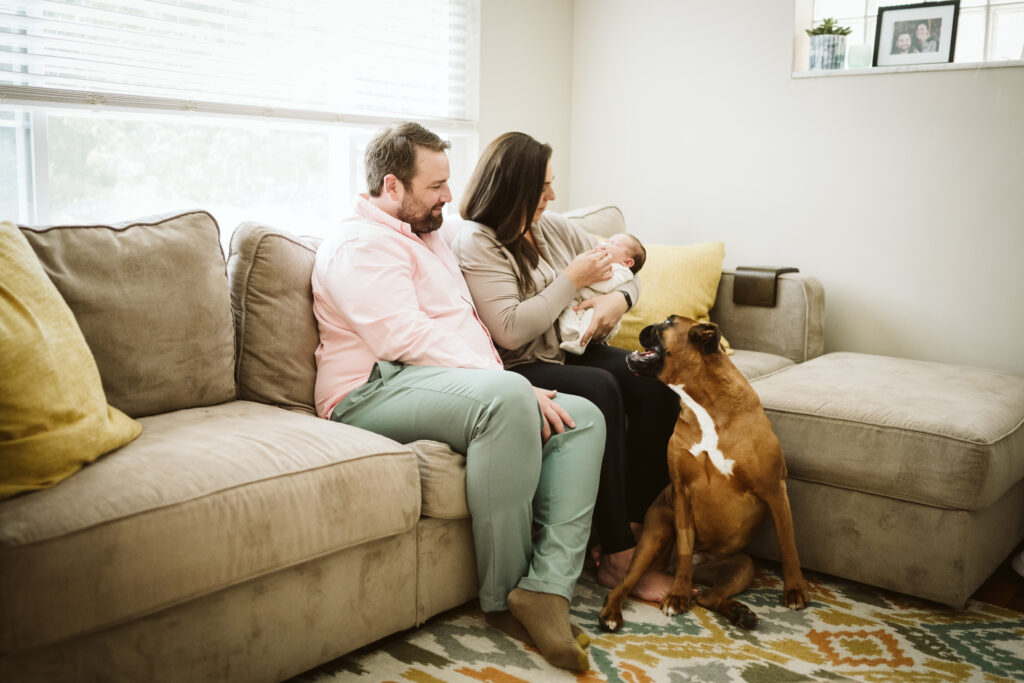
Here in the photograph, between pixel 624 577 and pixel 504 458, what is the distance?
0.51m

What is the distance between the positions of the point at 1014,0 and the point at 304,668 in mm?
3060

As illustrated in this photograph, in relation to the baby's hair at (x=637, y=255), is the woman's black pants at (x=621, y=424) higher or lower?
lower

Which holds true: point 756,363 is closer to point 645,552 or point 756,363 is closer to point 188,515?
point 645,552

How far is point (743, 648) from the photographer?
1852 mm

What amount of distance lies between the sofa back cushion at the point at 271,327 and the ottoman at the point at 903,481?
121cm


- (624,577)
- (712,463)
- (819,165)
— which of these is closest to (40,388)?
(624,577)

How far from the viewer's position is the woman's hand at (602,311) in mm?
2354

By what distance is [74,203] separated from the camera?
2377 mm

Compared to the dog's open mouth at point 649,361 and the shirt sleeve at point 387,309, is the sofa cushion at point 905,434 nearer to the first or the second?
the dog's open mouth at point 649,361

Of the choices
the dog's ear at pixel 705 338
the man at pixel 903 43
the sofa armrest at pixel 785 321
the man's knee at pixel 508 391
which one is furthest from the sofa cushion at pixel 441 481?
the man at pixel 903 43

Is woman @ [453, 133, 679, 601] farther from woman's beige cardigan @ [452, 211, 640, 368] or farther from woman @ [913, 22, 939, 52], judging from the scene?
woman @ [913, 22, 939, 52]

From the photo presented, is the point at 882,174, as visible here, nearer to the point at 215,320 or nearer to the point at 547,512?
the point at 547,512

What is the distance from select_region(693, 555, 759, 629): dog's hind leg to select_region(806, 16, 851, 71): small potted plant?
1.94 metres

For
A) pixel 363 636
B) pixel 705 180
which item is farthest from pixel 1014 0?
pixel 363 636
